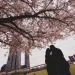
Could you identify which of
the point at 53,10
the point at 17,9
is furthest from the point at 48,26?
the point at 17,9

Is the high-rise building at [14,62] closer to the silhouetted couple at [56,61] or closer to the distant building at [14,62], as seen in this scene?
the distant building at [14,62]

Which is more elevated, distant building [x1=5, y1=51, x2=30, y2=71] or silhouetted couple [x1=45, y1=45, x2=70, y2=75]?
distant building [x1=5, y1=51, x2=30, y2=71]

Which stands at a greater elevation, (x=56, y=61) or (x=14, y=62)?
(x=14, y=62)

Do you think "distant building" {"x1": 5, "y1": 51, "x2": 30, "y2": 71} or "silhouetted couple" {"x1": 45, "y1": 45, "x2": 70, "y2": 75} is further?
"distant building" {"x1": 5, "y1": 51, "x2": 30, "y2": 71}

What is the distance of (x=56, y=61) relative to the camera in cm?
742

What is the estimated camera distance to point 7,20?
30.3 feet

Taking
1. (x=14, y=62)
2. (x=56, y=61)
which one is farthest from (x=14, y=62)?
(x=56, y=61)

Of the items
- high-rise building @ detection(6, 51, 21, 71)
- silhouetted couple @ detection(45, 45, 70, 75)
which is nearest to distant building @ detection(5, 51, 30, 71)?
high-rise building @ detection(6, 51, 21, 71)

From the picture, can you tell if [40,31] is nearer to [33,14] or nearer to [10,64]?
[33,14]

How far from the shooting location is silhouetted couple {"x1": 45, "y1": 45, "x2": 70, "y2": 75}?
24.3 feet

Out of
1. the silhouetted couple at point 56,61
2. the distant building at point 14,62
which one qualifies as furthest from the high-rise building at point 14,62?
the silhouetted couple at point 56,61

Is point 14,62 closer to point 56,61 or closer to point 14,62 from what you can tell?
point 14,62

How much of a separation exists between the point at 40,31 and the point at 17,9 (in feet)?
9.12

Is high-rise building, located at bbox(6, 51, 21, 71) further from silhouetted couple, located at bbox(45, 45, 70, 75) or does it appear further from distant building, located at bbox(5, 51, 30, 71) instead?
silhouetted couple, located at bbox(45, 45, 70, 75)
